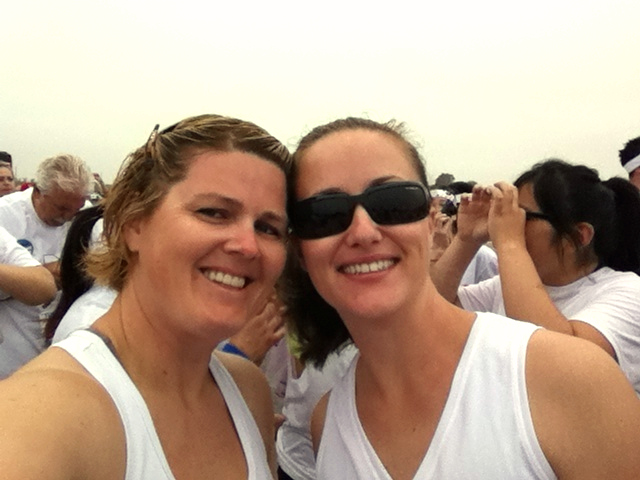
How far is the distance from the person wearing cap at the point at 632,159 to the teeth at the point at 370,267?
3558 mm

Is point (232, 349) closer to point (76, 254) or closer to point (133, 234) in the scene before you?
point (76, 254)

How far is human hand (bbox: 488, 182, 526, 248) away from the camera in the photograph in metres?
2.70

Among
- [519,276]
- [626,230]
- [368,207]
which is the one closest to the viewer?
[368,207]

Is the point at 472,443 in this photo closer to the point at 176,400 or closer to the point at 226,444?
the point at 226,444

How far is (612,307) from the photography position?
2.46m

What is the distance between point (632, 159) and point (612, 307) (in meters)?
2.46

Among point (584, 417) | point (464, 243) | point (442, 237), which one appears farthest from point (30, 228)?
point (584, 417)

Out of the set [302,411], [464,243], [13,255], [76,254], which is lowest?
[302,411]

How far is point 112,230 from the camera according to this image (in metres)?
1.68

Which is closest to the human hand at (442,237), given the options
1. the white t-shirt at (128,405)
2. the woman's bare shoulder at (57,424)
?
the white t-shirt at (128,405)

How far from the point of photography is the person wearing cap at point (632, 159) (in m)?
4.36

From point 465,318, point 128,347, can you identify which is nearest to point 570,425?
point 465,318

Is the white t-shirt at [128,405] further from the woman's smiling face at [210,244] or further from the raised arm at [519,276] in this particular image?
the raised arm at [519,276]

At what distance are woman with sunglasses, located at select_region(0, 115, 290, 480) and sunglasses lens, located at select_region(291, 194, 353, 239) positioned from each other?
0.08 metres
